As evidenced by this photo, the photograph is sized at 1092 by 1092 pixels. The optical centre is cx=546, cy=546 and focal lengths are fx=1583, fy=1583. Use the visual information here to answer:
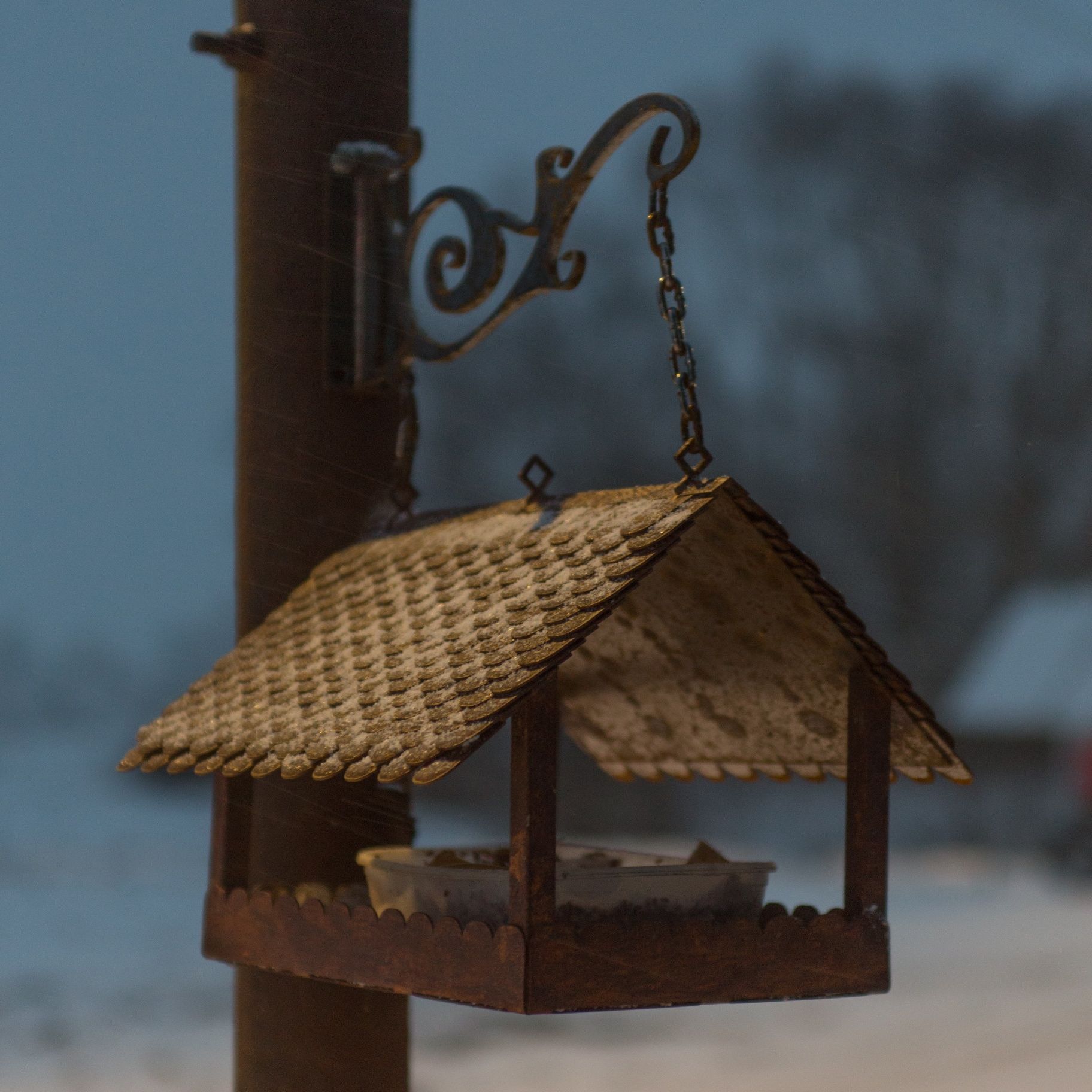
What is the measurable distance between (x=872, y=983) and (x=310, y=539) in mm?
705

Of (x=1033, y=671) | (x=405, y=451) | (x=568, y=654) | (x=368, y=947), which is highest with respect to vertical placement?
(x=405, y=451)

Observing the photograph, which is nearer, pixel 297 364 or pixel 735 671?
pixel 735 671

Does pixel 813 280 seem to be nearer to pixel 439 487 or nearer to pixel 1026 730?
pixel 439 487

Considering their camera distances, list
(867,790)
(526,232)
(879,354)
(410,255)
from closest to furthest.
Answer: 1. (867,790)
2. (526,232)
3. (410,255)
4. (879,354)

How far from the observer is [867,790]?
119 centimetres

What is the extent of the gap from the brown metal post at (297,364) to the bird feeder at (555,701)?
0.24 ft

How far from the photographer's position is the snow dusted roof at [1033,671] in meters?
5.54

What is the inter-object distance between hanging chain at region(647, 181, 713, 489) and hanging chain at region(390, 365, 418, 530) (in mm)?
430

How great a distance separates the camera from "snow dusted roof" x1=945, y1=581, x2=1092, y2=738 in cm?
554

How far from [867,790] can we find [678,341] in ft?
1.20

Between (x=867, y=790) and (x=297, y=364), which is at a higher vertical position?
(x=297, y=364)

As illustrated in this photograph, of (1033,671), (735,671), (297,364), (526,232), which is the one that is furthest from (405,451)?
(1033,671)

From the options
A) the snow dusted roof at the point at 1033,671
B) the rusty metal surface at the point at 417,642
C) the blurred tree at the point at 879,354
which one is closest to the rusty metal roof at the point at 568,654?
the rusty metal surface at the point at 417,642

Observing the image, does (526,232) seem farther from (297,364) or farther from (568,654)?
(568,654)
